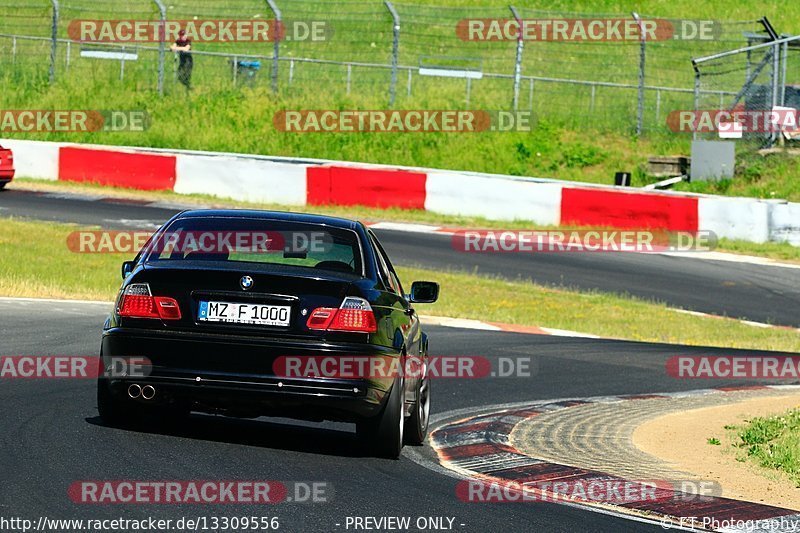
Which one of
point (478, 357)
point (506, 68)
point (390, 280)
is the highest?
point (506, 68)

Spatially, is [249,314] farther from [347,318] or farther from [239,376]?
[347,318]

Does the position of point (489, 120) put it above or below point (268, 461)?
above

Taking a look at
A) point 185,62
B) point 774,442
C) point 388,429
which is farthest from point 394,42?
point 388,429

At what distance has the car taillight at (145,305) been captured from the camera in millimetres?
7547

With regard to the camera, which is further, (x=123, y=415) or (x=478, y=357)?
(x=478, y=357)

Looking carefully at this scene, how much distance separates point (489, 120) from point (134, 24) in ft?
31.8

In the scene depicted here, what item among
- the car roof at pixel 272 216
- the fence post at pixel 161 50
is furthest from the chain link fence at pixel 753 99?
the car roof at pixel 272 216

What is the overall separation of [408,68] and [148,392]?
25.0 meters

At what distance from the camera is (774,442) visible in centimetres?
912

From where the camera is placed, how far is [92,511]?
5957 millimetres

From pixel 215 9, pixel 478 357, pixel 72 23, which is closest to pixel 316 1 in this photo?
pixel 215 9

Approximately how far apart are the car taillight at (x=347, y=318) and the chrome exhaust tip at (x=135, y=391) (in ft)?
3.28

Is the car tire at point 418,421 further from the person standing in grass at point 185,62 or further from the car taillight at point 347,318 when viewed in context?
the person standing in grass at point 185,62

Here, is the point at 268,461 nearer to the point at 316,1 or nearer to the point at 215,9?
the point at 316,1
